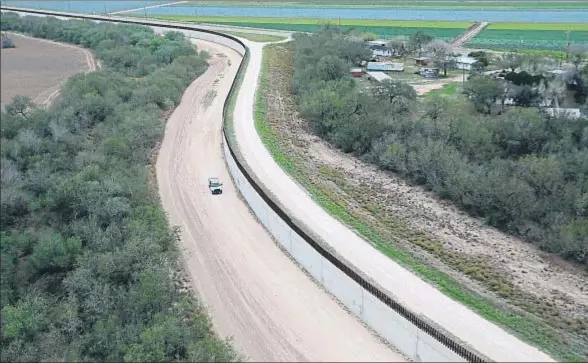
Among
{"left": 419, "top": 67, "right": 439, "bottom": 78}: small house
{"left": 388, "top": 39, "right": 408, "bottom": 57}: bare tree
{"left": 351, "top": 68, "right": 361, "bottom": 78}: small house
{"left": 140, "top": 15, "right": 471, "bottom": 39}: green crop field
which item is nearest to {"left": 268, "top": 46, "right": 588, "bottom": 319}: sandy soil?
{"left": 351, "top": 68, "right": 361, "bottom": 78}: small house

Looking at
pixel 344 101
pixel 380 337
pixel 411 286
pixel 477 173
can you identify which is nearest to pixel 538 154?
pixel 477 173

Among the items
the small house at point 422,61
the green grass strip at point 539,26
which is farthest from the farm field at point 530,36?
the small house at point 422,61

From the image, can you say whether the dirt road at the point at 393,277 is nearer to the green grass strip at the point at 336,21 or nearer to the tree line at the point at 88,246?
the tree line at the point at 88,246

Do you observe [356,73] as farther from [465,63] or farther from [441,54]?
[465,63]

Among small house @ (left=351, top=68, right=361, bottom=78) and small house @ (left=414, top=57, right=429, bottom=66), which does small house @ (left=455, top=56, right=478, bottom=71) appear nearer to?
small house @ (left=414, top=57, right=429, bottom=66)

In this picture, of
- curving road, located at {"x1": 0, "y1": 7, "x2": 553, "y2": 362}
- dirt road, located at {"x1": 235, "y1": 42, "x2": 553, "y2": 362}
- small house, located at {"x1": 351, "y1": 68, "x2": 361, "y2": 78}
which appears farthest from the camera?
small house, located at {"x1": 351, "y1": 68, "x2": 361, "y2": 78}

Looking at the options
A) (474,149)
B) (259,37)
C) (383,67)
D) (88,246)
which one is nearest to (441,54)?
(383,67)
